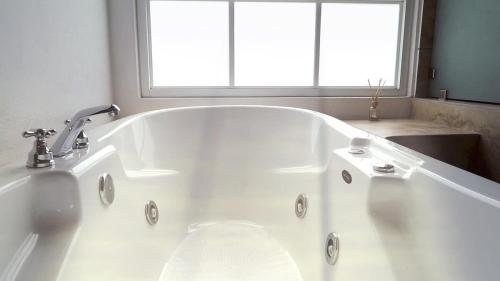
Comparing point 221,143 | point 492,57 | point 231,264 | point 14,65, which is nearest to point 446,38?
point 492,57

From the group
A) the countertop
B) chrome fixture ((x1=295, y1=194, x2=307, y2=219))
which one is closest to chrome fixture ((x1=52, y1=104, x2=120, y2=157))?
chrome fixture ((x1=295, y1=194, x2=307, y2=219))

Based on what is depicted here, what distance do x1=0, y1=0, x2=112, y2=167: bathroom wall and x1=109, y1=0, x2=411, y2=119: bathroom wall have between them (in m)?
0.16

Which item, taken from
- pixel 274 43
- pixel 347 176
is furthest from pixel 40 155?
pixel 274 43

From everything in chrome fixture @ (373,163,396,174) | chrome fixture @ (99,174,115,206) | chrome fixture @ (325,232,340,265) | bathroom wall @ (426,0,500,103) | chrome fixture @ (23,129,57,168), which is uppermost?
bathroom wall @ (426,0,500,103)

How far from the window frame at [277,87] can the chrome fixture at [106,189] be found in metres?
1.13

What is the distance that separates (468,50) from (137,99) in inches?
72.2

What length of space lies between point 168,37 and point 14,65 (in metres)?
1.11

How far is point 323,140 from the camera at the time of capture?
1299 mm

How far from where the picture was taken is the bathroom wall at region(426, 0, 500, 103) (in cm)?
140

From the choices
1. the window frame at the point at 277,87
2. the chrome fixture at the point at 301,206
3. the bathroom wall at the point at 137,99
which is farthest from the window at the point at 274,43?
the chrome fixture at the point at 301,206

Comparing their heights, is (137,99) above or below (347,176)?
above

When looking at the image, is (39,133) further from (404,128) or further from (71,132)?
(404,128)

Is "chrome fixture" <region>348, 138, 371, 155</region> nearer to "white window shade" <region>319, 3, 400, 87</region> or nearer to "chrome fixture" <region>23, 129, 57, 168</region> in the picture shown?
"chrome fixture" <region>23, 129, 57, 168</region>

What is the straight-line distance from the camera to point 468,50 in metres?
1.54
